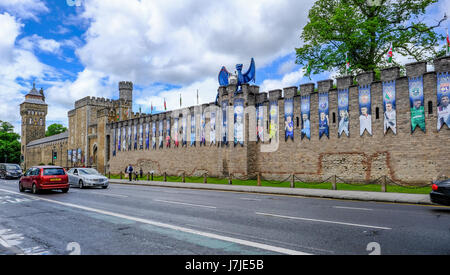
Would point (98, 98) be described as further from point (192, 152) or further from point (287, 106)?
point (287, 106)

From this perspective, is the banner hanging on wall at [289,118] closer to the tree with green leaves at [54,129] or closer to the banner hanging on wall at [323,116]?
the banner hanging on wall at [323,116]

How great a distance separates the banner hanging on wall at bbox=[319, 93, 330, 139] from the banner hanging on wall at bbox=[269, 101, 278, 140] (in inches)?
169

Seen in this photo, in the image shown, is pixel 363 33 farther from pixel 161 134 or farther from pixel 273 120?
pixel 161 134

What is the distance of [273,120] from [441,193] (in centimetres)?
1870

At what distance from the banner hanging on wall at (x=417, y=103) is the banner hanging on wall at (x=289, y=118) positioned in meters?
9.02

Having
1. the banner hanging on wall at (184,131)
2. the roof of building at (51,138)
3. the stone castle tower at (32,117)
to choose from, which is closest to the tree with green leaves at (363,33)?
the banner hanging on wall at (184,131)

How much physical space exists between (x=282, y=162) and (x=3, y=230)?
73.5 ft

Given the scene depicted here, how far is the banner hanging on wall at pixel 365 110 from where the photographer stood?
2258 cm

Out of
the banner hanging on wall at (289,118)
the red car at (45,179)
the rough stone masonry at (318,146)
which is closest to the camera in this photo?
the red car at (45,179)

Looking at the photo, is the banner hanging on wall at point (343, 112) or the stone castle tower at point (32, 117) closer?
the banner hanging on wall at point (343, 112)

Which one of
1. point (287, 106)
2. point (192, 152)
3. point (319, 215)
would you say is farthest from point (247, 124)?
point (319, 215)

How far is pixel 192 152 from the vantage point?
36250mm

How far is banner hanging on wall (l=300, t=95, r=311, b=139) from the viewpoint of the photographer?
2586cm

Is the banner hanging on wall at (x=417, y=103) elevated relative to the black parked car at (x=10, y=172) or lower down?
elevated
